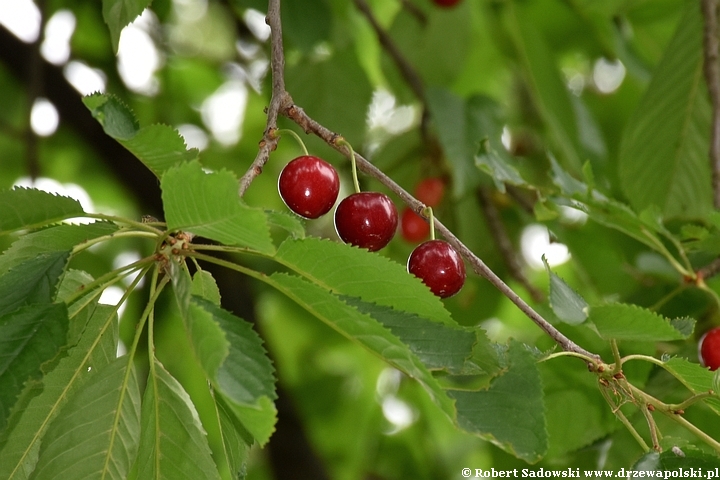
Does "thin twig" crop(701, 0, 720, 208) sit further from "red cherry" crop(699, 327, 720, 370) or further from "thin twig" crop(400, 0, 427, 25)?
"thin twig" crop(400, 0, 427, 25)

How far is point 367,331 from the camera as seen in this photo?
2.69 ft

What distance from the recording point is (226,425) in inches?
43.1

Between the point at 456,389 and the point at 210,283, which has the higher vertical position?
the point at 210,283

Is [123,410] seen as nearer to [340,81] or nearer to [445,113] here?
[445,113]

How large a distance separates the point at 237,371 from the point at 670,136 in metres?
1.72

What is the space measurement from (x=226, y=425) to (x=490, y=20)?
2.26 m

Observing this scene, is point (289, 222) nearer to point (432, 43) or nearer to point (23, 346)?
point (23, 346)

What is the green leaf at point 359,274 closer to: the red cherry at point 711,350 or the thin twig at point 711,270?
the red cherry at point 711,350

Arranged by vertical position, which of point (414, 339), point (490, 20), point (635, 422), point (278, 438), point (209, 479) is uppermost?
point (490, 20)

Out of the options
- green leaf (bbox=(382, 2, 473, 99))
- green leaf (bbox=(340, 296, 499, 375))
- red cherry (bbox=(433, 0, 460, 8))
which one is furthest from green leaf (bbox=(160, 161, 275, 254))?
green leaf (bbox=(382, 2, 473, 99))

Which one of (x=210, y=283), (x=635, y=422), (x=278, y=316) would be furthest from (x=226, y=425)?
(x=278, y=316)

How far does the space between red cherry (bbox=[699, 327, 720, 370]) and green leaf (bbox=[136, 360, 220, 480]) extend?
933 mm

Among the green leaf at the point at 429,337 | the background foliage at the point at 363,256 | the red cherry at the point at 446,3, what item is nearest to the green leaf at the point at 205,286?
the background foliage at the point at 363,256

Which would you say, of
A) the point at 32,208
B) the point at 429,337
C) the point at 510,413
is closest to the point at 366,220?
the point at 429,337
